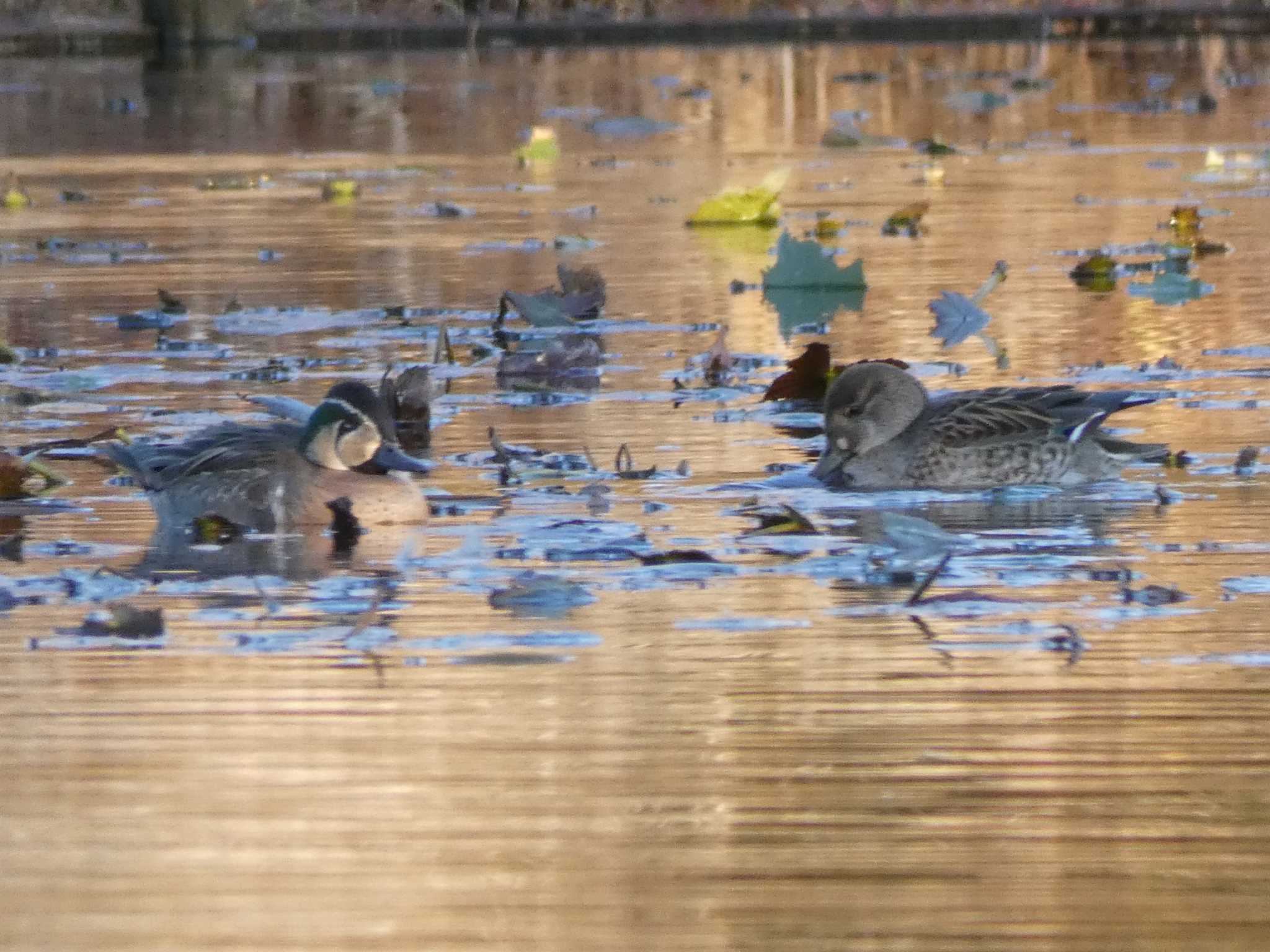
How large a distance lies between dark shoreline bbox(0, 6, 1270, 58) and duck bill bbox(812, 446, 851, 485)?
28.2m

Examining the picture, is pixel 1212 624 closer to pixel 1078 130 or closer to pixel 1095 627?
pixel 1095 627

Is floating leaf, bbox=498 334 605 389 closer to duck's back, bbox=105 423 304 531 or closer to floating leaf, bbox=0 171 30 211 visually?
duck's back, bbox=105 423 304 531

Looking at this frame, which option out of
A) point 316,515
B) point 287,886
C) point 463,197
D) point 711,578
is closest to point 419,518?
point 316,515

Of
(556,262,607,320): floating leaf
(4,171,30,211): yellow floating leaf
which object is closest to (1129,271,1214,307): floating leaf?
(556,262,607,320): floating leaf

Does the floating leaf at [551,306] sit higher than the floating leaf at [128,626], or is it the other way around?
the floating leaf at [551,306]

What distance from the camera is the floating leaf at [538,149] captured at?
800 inches

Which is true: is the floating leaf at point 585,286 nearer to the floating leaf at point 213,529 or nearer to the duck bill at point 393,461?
the duck bill at point 393,461

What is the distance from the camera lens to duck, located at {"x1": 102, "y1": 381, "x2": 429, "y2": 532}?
7.25 meters

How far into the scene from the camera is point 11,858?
438 cm

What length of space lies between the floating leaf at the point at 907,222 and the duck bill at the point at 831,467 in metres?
6.96

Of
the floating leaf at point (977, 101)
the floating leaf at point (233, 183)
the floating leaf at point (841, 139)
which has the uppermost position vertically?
the floating leaf at point (977, 101)

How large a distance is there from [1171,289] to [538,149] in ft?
29.5

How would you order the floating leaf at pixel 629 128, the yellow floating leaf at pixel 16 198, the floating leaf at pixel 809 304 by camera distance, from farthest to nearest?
the floating leaf at pixel 629 128
the yellow floating leaf at pixel 16 198
the floating leaf at pixel 809 304

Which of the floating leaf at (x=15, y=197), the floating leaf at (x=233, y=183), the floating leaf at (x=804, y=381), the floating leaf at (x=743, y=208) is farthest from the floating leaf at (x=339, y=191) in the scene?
the floating leaf at (x=804, y=381)
